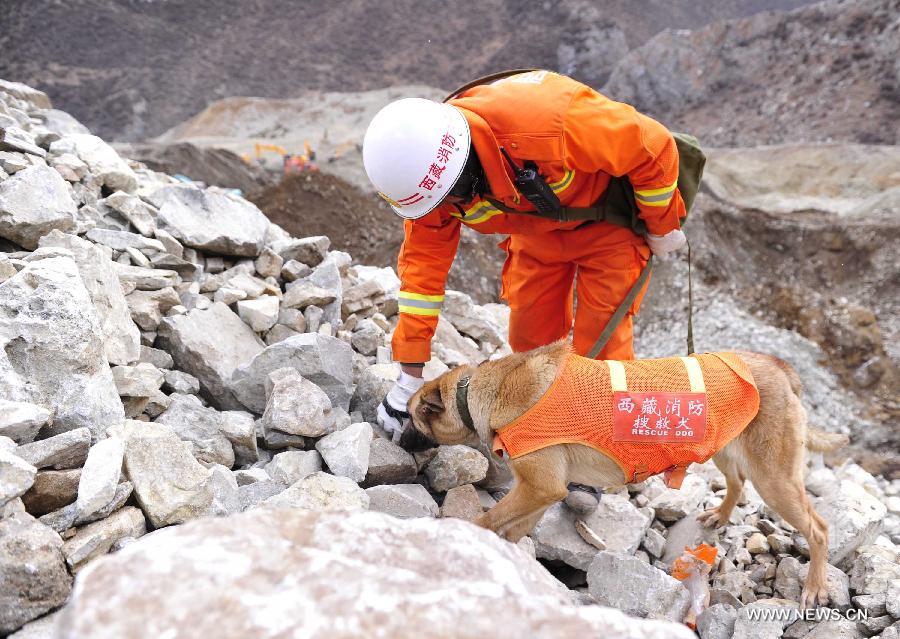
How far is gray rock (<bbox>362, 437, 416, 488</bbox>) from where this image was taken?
13.2ft

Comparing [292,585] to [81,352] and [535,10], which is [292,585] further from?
[535,10]

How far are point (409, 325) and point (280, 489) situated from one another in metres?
1.27

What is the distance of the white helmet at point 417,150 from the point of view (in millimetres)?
3529

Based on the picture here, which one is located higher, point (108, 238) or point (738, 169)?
point (738, 169)

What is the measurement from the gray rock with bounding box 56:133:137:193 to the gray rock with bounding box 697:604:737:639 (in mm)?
5888

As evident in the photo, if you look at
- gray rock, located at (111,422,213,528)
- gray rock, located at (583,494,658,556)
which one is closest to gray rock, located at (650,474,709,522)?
gray rock, located at (583,494,658,556)

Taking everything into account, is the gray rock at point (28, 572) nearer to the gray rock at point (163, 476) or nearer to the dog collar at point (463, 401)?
the gray rock at point (163, 476)

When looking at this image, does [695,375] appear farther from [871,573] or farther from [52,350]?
[52,350]

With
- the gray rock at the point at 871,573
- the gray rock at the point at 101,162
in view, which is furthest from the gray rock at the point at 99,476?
the gray rock at the point at 871,573

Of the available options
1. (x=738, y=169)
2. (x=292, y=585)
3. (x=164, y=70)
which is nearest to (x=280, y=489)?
(x=292, y=585)

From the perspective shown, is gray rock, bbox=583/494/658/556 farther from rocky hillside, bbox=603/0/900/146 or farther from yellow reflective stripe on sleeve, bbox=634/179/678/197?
rocky hillside, bbox=603/0/900/146

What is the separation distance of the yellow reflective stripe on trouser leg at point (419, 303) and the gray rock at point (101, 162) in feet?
11.4

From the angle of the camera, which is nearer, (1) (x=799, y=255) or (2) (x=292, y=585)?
(2) (x=292, y=585)

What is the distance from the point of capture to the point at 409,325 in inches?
160
